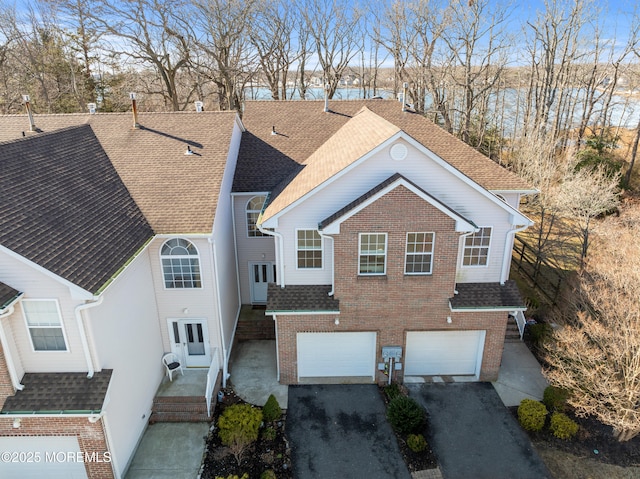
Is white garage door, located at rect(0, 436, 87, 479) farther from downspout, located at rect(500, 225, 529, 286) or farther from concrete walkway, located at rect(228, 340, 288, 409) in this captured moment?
downspout, located at rect(500, 225, 529, 286)

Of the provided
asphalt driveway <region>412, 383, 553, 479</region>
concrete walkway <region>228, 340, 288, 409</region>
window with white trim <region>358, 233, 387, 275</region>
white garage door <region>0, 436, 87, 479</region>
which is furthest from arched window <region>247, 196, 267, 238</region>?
white garage door <region>0, 436, 87, 479</region>

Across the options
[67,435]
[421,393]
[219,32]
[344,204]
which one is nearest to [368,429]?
[421,393]

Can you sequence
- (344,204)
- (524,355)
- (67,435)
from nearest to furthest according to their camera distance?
1. (67,435)
2. (344,204)
3. (524,355)

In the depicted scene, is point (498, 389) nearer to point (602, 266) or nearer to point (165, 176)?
point (602, 266)

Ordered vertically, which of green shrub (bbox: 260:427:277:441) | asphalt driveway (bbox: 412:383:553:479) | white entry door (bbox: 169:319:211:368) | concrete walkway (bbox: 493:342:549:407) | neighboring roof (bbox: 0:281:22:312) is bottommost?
asphalt driveway (bbox: 412:383:553:479)

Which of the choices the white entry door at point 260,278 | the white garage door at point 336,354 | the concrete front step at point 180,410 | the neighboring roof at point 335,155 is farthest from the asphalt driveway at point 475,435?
the neighboring roof at point 335,155

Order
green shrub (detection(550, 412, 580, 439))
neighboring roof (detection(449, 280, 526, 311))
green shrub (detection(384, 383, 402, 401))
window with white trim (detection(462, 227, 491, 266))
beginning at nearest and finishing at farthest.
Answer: green shrub (detection(550, 412, 580, 439)), neighboring roof (detection(449, 280, 526, 311)), green shrub (detection(384, 383, 402, 401)), window with white trim (detection(462, 227, 491, 266))

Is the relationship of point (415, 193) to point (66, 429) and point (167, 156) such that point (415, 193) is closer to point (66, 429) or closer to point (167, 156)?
point (167, 156)
